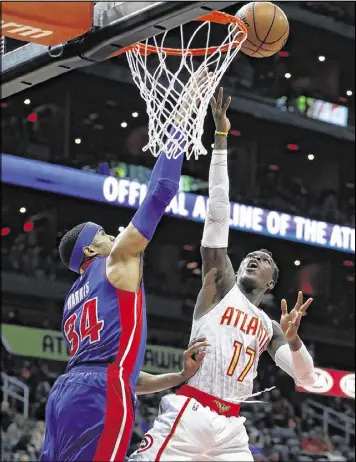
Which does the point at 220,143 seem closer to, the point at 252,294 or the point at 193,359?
the point at 252,294

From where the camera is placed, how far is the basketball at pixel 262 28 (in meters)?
7.23

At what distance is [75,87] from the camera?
1090 inches

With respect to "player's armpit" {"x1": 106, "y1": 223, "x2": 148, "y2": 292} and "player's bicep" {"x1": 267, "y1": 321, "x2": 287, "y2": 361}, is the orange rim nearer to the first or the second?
"player's armpit" {"x1": 106, "y1": 223, "x2": 148, "y2": 292}

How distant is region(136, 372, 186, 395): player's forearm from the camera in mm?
6570

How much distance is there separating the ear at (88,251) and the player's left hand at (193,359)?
0.92m

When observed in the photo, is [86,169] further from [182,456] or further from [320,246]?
[182,456]

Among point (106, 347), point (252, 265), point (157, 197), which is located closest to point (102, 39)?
point (157, 197)

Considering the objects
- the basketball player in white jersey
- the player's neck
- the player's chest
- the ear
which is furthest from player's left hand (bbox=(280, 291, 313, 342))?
the ear

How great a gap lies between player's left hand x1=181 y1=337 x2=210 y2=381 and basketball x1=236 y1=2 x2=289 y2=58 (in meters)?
2.21

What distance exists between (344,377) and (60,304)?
751 cm

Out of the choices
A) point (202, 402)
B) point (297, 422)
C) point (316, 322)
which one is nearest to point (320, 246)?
point (316, 322)

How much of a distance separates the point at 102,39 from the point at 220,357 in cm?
221

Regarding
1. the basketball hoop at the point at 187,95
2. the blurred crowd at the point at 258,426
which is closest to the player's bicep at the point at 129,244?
the basketball hoop at the point at 187,95

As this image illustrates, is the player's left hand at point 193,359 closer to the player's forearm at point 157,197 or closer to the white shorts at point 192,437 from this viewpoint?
the white shorts at point 192,437
